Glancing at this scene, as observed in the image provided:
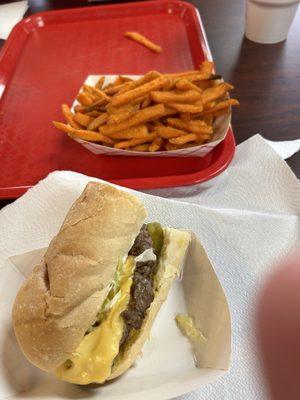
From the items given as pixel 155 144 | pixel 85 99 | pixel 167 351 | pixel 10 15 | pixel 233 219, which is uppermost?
pixel 10 15

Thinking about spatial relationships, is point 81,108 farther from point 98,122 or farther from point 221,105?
point 221,105

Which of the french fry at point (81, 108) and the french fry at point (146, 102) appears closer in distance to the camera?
the french fry at point (146, 102)

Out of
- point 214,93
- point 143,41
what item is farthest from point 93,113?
point 143,41

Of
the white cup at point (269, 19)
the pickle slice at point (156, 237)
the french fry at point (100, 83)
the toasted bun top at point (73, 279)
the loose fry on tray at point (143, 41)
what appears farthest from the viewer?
the loose fry on tray at point (143, 41)

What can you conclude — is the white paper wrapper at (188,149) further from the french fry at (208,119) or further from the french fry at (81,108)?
the french fry at (81,108)

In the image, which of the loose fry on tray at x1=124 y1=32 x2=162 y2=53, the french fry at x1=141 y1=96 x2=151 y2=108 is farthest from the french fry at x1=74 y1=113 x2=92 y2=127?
the loose fry on tray at x1=124 y1=32 x2=162 y2=53

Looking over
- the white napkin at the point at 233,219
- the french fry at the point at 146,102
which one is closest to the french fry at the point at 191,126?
the french fry at the point at 146,102
